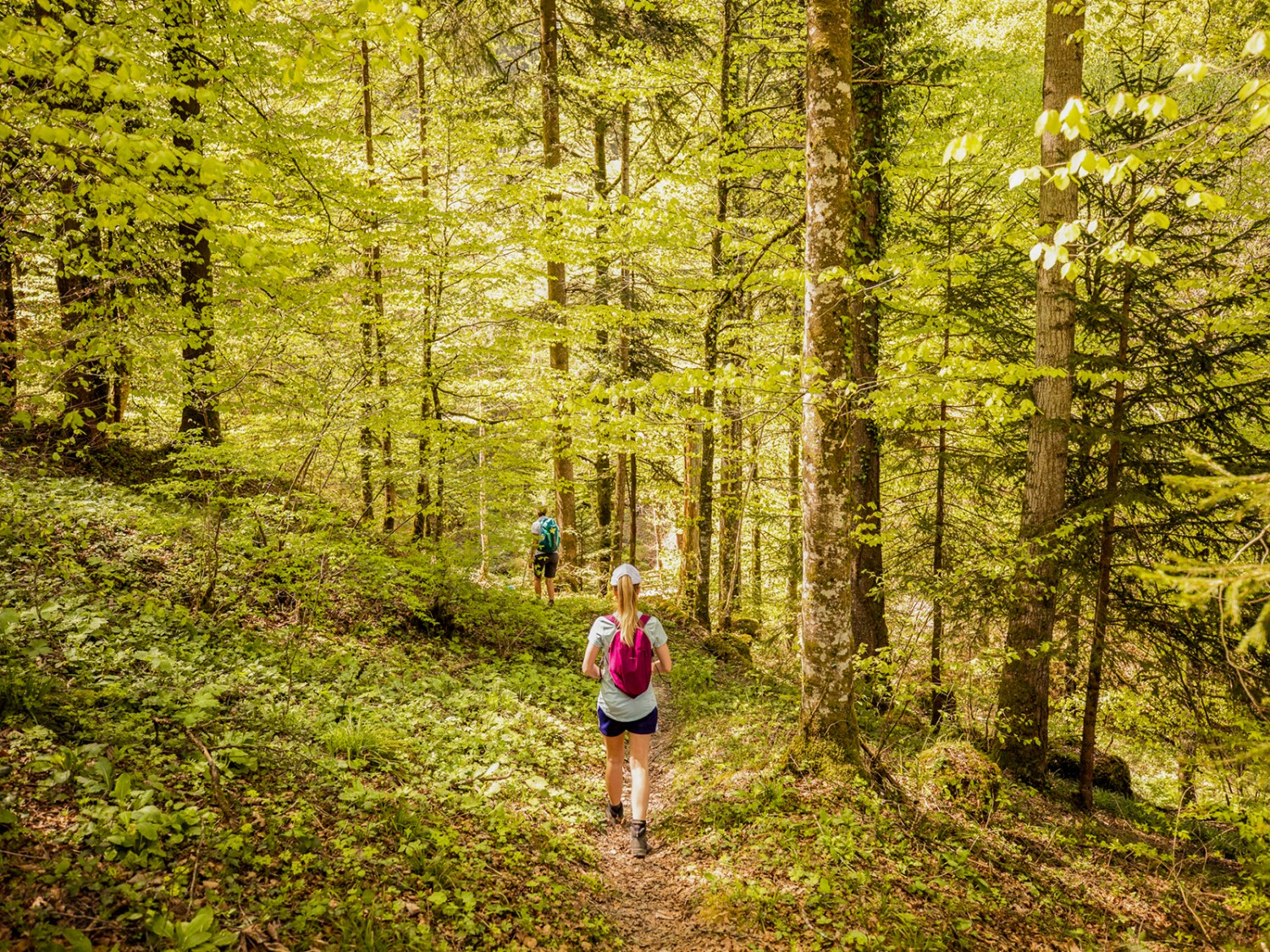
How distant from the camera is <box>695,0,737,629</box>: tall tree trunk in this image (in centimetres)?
969

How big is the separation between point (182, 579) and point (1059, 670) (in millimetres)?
13943

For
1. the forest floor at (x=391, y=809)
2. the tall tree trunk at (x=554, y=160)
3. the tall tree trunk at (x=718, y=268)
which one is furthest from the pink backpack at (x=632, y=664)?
the tall tree trunk at (x=554, y=160)

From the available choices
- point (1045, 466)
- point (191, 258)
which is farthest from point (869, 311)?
point (191, 258)

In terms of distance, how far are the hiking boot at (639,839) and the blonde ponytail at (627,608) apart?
5.06 feet

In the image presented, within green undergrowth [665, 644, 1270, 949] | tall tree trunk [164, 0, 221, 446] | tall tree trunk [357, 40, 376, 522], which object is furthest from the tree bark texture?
green undergrowth [665, 644, 1270, 949]

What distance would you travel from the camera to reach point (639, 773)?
5539mm

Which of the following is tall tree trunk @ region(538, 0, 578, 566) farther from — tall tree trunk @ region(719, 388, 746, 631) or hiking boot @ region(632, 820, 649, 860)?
hiking boot @ region(632, 820, 649, 860)

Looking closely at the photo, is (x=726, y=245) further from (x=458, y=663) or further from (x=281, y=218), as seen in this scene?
(x=458, y=663)

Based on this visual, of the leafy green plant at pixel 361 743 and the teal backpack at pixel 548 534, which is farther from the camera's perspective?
the teal backpack at pixel 548 534

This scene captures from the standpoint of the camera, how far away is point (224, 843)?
12.0 feet

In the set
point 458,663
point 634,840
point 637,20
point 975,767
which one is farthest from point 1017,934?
point 637,20

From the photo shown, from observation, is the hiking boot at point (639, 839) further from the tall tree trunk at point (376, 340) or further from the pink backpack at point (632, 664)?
the tall tree trunk at point (376, 340)

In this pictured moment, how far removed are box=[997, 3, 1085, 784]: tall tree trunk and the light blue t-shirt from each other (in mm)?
4528

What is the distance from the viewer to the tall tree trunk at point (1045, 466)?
742cm
